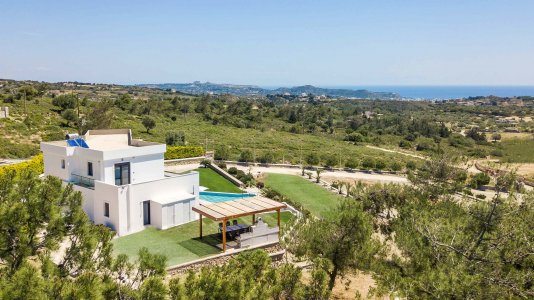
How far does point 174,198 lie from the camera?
19.6 m

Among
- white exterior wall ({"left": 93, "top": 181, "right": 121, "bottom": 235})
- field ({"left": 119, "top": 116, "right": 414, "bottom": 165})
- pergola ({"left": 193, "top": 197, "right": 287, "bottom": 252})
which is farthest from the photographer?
field ({"left": 119, "top": 116, "right": 414, "bottom": 165})

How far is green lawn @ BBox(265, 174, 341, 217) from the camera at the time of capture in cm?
2656

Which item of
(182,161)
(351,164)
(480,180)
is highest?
(182,161)

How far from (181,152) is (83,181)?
1333 centimetres

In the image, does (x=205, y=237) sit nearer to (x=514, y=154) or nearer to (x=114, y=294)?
(x=114, y=294)

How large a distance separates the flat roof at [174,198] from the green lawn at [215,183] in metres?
6.34

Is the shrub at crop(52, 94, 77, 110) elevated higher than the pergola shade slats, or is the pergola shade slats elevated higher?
the shrub at crop(52, 94, 77, 110)

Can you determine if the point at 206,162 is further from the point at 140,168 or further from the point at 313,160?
the point at 140,168

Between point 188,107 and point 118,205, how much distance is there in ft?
222

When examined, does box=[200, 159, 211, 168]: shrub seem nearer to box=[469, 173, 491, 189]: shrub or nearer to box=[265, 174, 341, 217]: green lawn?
box=[265, 174, 341, 217]: green lawn

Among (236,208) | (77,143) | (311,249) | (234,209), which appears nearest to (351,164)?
(236,208)

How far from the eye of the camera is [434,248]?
11.0 meters

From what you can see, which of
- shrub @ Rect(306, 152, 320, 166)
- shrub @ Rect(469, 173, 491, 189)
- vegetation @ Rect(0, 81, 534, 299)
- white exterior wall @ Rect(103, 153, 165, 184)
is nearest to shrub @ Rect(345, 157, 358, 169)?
shrub @ Rect(306, 152, 320, 166)

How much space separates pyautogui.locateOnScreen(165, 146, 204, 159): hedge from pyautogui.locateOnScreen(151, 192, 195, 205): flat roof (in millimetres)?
12631
